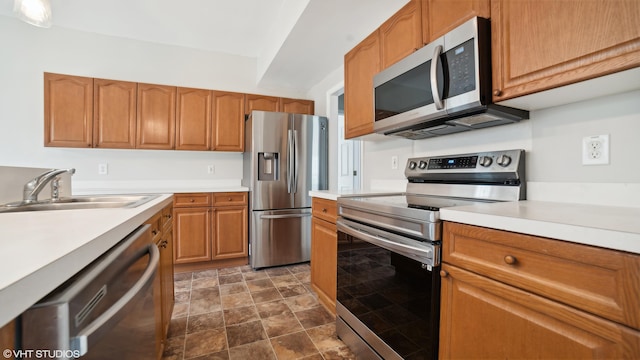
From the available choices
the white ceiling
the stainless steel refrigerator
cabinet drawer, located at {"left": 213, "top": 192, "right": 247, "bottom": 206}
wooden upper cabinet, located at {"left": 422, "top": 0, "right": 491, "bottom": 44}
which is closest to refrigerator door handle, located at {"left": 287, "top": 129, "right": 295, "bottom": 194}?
the stainless steel refrigerator

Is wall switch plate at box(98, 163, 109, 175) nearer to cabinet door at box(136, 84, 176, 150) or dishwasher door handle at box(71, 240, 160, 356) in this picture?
cabinet door at box(136, 84, 176, 150)

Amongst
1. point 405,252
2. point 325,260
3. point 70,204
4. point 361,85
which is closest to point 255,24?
point 361,85

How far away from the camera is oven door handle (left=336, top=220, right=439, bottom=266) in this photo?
105cm

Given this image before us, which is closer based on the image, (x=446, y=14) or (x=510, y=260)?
(x=510, y=260)

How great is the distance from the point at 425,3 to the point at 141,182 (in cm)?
339

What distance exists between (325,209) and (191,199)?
1731 millimetres

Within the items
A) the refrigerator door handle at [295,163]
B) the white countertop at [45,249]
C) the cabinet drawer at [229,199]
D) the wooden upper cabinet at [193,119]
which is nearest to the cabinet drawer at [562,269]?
the white countertop at [45,249]

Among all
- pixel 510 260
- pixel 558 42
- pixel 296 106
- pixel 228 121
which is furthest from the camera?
pixel 296 106

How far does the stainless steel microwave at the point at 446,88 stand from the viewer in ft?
3.86

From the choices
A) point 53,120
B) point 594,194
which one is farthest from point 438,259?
point 53,120

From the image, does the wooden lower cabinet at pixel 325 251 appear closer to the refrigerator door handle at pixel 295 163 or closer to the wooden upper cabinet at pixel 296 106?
the refrigerator door handle at pixel 295 163

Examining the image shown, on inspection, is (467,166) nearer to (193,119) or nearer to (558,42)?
(558,42)

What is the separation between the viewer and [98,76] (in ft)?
10.2

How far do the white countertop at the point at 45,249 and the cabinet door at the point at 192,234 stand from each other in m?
2.02
